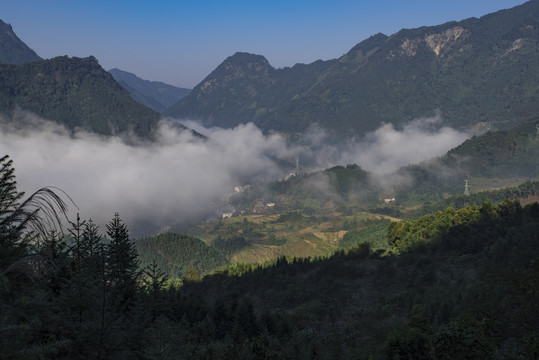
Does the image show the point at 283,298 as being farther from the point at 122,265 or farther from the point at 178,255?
the point at 178,255

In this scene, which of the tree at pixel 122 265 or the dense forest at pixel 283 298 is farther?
the tree at pixel 122 265

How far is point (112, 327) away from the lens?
16.1 metres

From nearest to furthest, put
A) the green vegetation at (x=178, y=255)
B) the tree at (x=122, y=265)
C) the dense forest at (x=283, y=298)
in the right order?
the dense forest at (x=283, y=298), the tree at (x=122, y=265), the green vegetation at (x=178, y=255)

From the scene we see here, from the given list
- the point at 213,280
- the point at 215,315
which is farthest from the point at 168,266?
the point at 215,315

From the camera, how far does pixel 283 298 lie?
65.5 metres

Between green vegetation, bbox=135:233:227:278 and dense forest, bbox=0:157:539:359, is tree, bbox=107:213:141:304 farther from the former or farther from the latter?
green vegetation, bbox=135:233:227:278

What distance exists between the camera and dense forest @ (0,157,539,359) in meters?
12.7

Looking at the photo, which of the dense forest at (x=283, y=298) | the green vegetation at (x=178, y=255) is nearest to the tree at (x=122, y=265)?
the dense forest at (x=283, y=298)

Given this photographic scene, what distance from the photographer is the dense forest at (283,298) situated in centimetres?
1273

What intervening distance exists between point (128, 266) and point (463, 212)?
214 feet

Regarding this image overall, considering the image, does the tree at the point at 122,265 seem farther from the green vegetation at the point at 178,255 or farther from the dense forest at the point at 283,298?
the green vegetation at the point at 178,255

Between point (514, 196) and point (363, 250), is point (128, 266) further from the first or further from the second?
point (514, 196)

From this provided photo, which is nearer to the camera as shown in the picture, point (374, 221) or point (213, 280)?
point (213, 280)

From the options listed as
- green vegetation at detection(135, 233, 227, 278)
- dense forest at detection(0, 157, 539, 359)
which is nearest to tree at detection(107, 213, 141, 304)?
dense forest at detection(0, 157, 539, 359)
